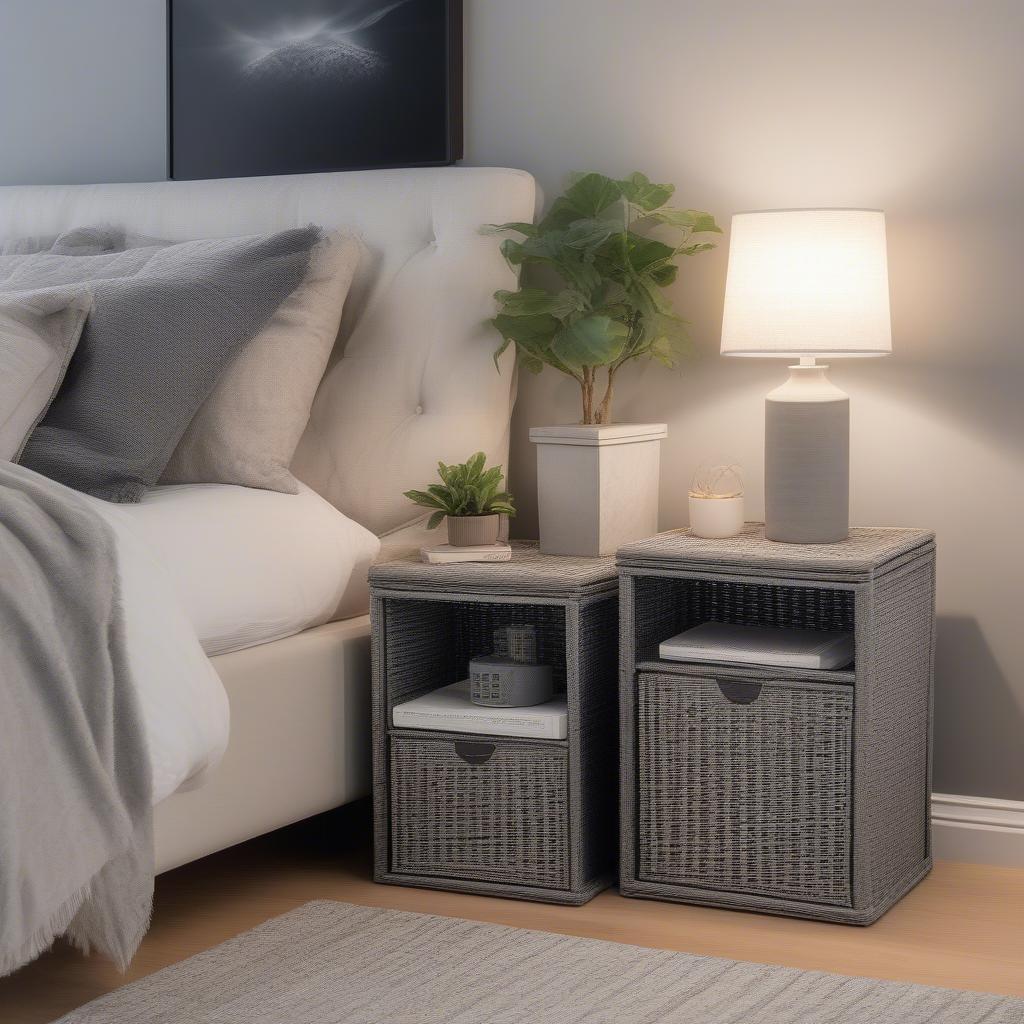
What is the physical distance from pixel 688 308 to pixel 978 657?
31.5 inches

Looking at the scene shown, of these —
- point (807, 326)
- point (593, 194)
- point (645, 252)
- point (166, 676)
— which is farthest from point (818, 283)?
point (166, 676)

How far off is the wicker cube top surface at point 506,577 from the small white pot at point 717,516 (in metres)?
0.16

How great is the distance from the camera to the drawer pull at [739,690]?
227cm

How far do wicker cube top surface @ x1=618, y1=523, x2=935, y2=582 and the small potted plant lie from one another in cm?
29

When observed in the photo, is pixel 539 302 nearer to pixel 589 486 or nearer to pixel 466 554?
pixel 589 486

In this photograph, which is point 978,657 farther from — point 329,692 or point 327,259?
point 327,259

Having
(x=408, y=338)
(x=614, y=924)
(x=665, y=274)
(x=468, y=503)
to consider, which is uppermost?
(x=665, y=274)

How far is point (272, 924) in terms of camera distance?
7.41 ft

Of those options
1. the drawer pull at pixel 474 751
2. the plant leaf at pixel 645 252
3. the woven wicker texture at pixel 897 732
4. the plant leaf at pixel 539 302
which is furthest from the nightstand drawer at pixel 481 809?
the plant leaf at pixel 645 252

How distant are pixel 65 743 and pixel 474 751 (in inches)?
31.5

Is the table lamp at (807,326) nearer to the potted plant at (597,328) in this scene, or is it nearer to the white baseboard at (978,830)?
the potted plant at (597,328)

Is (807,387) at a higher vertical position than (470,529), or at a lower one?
higher

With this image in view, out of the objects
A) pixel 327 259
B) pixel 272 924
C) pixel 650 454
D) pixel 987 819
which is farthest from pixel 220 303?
pixel 987 819

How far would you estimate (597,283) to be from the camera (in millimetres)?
2623
